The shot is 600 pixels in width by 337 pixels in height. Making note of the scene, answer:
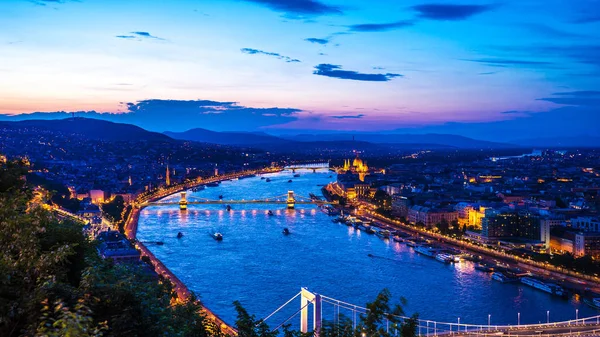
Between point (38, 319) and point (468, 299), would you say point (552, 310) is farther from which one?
point (38, 319)

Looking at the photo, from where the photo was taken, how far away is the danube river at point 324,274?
281 inches

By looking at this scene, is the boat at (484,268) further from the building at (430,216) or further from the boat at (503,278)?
the building at (430,216)

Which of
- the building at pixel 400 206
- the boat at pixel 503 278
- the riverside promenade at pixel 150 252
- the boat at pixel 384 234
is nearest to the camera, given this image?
the riverside promenade at pixel 150 252

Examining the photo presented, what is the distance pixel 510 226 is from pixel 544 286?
171 inches

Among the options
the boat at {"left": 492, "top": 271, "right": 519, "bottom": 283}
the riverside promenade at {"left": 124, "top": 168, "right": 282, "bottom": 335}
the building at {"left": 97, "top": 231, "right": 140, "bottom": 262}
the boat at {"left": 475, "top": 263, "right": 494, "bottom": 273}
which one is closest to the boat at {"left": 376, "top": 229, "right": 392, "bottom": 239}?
the boat at {"left": 475, "top": 263, "right": 494, "bottom": 273}

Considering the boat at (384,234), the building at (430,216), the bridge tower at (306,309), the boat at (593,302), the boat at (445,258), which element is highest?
the bridge tower at (306,309)

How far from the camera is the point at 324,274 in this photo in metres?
8.52

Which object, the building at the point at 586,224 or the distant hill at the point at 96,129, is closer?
the building at the point at 586,224

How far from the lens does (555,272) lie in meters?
9.49

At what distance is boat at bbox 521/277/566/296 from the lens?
26.6 feet

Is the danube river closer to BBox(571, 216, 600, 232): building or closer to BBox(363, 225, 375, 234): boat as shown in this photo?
BBox(363, 225, 375, 234): boat

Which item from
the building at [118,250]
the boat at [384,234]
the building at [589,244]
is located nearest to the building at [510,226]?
the building at [589,244]

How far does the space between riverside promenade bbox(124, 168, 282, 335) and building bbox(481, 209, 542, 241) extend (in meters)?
6.62

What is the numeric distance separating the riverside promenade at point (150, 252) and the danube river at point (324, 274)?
19 centimetres
